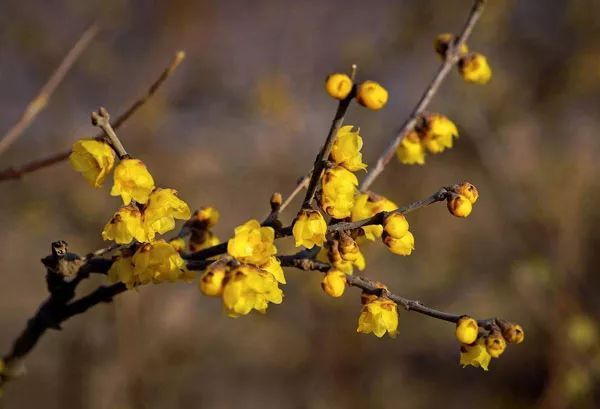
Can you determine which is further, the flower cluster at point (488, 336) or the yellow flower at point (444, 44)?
the yellow flower at point (444, 44)

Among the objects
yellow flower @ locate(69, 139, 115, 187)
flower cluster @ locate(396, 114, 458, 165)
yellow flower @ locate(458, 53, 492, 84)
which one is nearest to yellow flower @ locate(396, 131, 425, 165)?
flower cluster @ locate(396, 114, 458, 165)

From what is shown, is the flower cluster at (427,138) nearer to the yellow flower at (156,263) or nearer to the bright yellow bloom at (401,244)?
the bright yellow bloom at (401,244)

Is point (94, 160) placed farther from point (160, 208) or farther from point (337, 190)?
point (337, 190)

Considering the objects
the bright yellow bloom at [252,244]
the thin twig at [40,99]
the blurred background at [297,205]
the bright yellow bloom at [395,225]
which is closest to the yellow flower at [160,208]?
the bright yellow bloom at [252,244]

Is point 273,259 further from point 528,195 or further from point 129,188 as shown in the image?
point 528,195

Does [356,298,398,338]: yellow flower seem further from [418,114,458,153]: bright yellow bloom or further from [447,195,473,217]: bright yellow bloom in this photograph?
[418,114,458,153]: bright yellow bloom

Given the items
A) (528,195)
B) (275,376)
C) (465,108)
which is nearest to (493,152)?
(465,108)
